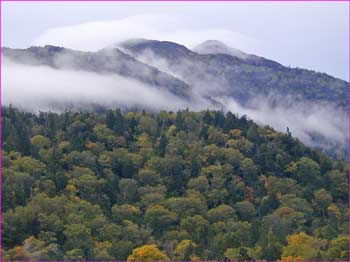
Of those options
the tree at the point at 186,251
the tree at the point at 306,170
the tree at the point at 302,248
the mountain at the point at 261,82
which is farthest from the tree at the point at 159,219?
the mountain at the point at 261,82

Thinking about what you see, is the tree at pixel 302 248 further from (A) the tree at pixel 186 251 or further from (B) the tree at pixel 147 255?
(B) the tree at pixel 147 255

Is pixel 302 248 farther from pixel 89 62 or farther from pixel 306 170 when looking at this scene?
pixel 89 62

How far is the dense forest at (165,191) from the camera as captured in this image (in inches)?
2106

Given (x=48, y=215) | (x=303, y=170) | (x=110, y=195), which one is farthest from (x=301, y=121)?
(x=48, y=215)

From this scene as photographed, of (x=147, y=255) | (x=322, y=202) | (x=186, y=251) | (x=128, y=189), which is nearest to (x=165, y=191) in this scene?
(x=128, y=189)

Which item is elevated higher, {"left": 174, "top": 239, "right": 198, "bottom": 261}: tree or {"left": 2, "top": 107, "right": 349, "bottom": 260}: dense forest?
{"left": 2, "top": 107, "right": 349, "bottom": 260}: dense forest

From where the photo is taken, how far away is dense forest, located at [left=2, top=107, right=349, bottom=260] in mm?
53500

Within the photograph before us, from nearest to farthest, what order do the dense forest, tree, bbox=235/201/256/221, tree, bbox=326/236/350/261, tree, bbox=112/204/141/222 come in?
tree, bbox=326/236/350/261 → the dense forest → tree, bbox=112/204/141/222 → tree, bbox=235/201/256/221

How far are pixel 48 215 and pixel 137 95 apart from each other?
6830cm

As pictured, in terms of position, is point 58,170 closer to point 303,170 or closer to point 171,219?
point 171,219

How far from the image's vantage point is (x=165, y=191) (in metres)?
69.8

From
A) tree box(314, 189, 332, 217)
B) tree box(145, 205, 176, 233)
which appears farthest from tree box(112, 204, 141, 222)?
tree box(314, 189, 332, 217)

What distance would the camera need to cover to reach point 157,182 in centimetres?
7206

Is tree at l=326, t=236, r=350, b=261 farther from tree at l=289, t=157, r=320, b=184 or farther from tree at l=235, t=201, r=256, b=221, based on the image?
tree at l=289, t=157, r=320, b=184
